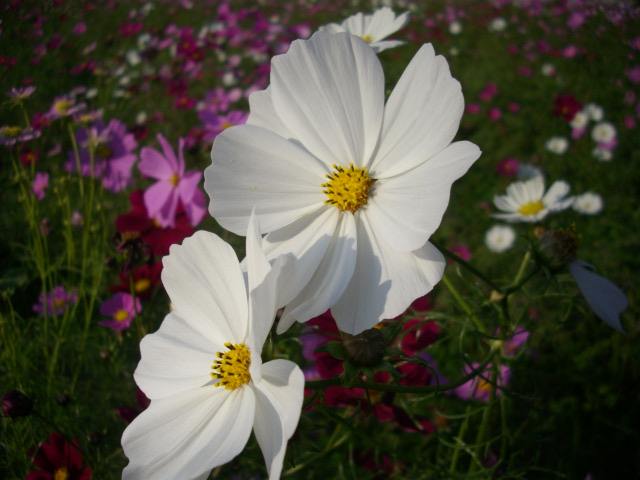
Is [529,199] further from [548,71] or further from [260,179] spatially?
[548,71]

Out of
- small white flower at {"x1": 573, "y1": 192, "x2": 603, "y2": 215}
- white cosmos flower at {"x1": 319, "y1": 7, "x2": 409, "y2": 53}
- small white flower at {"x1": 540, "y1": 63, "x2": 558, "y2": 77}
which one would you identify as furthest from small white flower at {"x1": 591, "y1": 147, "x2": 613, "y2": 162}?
white cosmos flower at {"x1": 319, "y1": 7, "x2": 409, "y2": 53}

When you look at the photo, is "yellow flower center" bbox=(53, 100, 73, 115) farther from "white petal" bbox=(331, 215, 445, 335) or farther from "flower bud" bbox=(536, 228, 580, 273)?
"flower bud" bbox=(536, 228, 580, 273)

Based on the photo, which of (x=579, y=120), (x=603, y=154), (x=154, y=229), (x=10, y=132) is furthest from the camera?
(x=579, y=120)

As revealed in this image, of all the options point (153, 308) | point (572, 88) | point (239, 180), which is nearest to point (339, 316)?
point (239, 180)

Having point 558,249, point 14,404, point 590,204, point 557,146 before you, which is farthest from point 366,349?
point 557,146

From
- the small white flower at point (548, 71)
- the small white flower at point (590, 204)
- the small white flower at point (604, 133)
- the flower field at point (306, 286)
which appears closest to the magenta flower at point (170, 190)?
the flower field at point (306, 286)

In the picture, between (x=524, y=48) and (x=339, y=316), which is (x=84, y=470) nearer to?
(x=339, y=316)
